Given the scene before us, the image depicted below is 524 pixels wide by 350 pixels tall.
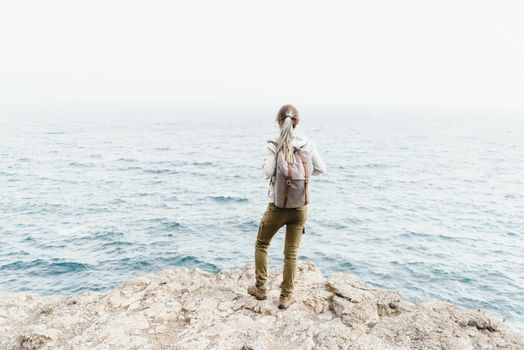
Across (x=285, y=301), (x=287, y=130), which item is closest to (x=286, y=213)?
(x=287, y=130)

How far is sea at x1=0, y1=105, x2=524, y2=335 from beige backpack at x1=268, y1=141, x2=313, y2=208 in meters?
14.5

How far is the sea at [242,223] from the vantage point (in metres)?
19.9

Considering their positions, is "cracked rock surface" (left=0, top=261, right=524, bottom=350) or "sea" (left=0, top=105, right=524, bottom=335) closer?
"cracked rock surface" (left=0, top=261, right=524, bottom=350)

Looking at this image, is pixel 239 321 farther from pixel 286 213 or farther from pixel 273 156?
pixel 273 156

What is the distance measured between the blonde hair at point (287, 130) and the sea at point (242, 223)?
14.8m

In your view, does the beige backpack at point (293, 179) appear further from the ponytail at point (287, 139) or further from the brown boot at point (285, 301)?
the brown boot at point (285, 301)

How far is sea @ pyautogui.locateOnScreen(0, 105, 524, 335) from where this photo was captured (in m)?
19.9

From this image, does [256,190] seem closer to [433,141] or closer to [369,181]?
[369,181]

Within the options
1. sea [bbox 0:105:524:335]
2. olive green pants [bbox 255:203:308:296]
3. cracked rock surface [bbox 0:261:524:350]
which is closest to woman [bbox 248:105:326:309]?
olive green pants [bbox 255:203:308:296]

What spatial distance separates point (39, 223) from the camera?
26.5m

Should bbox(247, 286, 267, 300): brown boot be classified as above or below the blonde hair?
below

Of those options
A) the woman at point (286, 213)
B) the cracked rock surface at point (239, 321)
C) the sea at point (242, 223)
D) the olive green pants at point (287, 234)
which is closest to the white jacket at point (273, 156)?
the woman at point (286, 213)

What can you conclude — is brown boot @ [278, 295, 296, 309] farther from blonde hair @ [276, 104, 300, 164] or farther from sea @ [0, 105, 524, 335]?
sea @ [0, 105, 524, 335]

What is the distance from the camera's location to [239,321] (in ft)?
22.5
